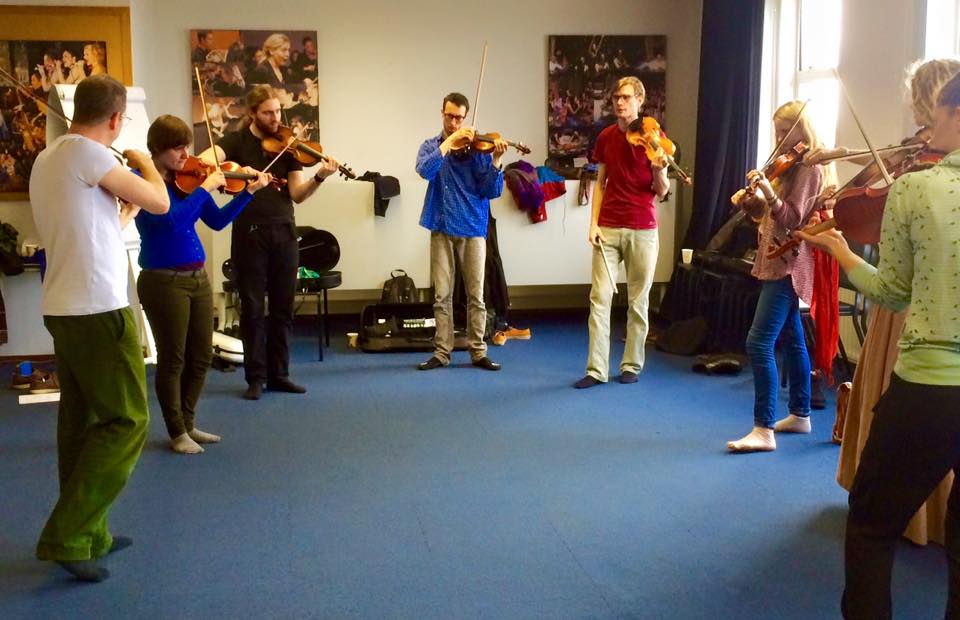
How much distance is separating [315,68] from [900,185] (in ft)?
17.6

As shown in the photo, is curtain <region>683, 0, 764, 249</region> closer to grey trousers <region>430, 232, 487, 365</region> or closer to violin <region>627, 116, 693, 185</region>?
violin <region>627, 116, 693, 185</region>

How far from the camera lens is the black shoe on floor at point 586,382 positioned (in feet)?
15.9

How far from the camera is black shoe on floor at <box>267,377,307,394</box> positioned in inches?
187

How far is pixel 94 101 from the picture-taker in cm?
248

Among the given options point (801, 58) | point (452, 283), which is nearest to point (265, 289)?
point (452, 283)

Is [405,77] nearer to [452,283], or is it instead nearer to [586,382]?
[452,283]

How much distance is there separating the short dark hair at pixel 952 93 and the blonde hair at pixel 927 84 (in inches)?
19.4

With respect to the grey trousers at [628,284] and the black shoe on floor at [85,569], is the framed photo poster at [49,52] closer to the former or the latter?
the grey trousers at [628,284]

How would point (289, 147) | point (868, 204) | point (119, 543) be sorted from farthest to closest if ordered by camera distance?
1. point (289, 147)
2. point (119, 543)
3. point (868, 204)

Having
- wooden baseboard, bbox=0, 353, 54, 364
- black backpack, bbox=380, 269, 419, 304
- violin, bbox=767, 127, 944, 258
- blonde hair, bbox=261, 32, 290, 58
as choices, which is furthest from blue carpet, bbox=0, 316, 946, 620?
blonde hair, bbox=261, 32, 290, 58

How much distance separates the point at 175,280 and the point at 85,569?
1.22m

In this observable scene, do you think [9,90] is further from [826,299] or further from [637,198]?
[826,299]

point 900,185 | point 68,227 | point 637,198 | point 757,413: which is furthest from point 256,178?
point 900,185

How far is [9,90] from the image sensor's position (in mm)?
5797
